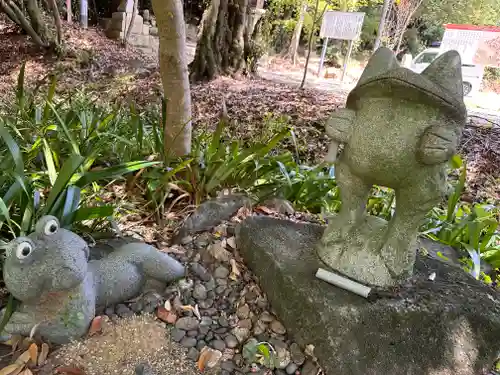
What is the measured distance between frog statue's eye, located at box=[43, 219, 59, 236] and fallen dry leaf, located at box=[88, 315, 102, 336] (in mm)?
348

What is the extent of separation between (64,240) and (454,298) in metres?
1.37

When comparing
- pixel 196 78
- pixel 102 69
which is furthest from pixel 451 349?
pixel 102 69

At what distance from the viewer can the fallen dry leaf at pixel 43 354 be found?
4.10ft

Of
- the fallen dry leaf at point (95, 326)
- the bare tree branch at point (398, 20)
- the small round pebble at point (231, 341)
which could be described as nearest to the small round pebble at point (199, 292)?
the small round pebble at point (231, 341)

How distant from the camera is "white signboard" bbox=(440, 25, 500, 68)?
6368 mm

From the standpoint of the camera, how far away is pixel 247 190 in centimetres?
228

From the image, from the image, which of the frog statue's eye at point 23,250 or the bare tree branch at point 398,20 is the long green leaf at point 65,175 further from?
the bare tree branch at point 398,20

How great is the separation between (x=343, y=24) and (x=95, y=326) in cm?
596

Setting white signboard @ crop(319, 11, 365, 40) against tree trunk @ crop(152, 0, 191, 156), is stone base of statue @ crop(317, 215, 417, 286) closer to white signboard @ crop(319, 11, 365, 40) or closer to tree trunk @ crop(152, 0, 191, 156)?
tree trunk @ crop(152, 0, 191, 156)

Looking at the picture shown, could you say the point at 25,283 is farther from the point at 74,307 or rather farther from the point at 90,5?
the point at 90,5

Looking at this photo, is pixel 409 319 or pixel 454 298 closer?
pixel 409 319

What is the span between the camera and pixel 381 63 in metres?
1.33

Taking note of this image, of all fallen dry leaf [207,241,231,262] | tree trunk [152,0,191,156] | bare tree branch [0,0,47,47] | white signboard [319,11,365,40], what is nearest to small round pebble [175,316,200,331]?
fallen dry leaf [207,241,231,262]

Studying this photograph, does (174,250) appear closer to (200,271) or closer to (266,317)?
(200,271)
